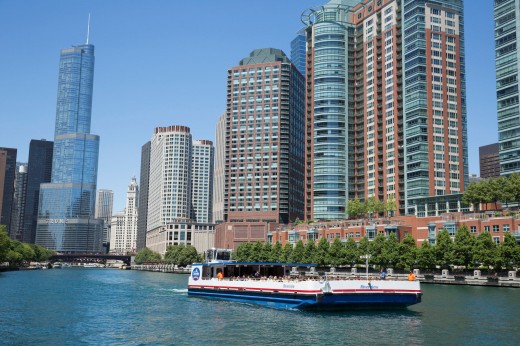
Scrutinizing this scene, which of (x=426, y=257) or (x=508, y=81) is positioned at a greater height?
(x=508, y=81)

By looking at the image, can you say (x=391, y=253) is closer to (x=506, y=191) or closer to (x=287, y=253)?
(x=506, y=191)

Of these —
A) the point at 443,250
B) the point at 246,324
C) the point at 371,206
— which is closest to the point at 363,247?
the point at 443,250

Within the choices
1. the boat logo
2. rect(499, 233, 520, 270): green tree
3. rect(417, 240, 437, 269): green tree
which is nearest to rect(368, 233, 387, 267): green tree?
rect(417, 240, 437, 269): green tree

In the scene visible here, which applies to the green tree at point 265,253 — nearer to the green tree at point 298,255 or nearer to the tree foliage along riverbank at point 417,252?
the tree foliage along riverbank at point 417,252

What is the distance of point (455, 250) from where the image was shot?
120625 millimetres

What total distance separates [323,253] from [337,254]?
653 centimetres

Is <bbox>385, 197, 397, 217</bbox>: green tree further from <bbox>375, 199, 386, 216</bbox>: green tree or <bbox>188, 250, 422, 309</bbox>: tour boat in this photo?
<bbox>188, 250, 422, 309</bbox>: tour boat

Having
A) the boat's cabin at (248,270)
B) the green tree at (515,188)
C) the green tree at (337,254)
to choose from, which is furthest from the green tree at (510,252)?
the boat's cabin at (248,270)

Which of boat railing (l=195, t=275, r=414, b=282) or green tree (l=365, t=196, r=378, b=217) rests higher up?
green tree (l=365, t=196, r=378, b=217)

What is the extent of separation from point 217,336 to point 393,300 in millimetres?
22617

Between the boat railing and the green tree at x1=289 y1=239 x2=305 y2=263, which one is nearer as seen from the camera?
the boat railing

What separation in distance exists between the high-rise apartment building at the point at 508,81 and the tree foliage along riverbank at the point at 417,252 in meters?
44.5

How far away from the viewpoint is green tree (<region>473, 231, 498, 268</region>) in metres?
113

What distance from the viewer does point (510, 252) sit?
110 meters
